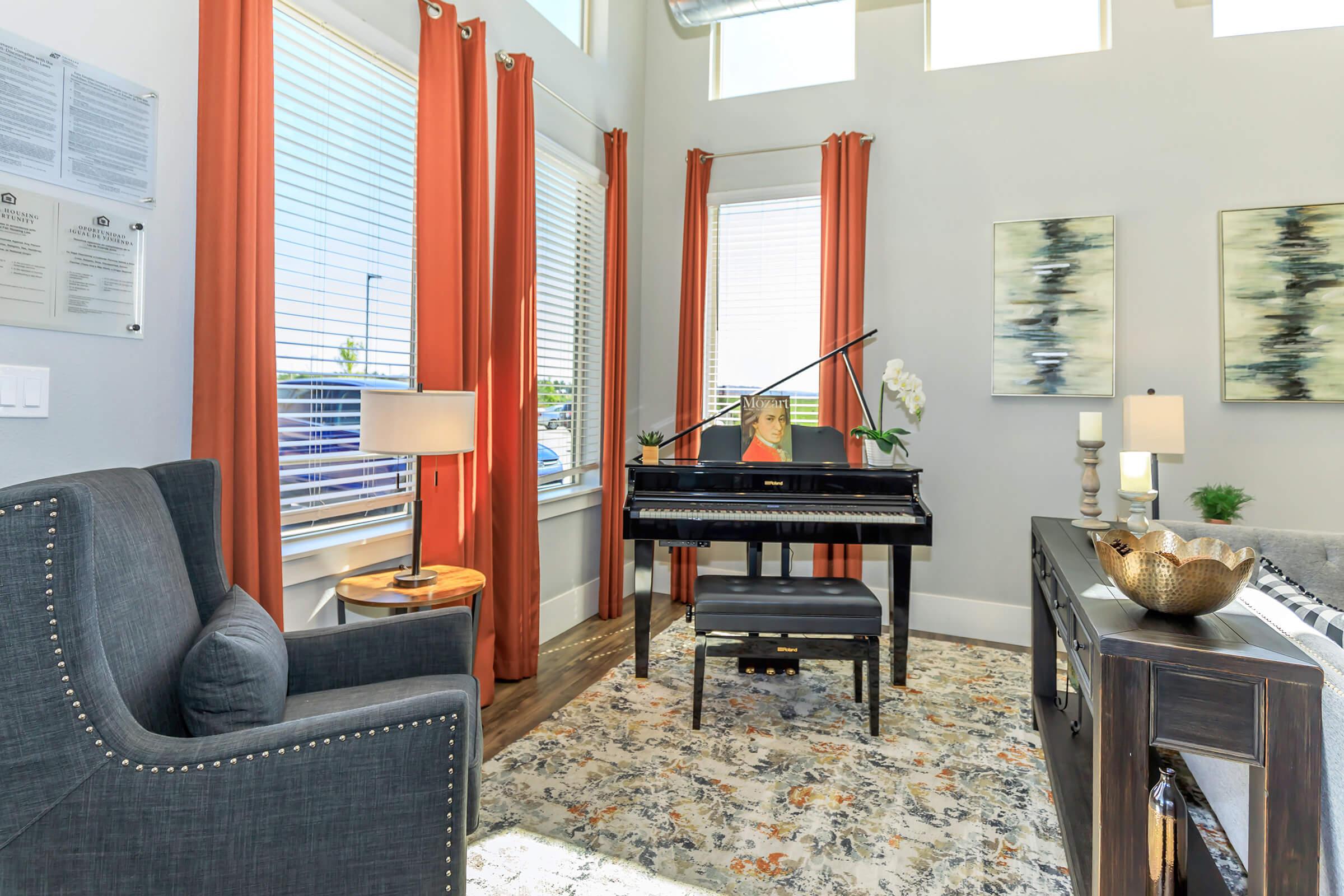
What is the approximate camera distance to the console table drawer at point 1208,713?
1.17 meters

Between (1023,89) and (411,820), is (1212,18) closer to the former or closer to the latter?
(1023,89)

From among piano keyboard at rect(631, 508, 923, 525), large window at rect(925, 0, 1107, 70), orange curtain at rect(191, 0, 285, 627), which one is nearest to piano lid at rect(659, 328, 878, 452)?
piano keyboard at rect(631, 508, 923, 525)

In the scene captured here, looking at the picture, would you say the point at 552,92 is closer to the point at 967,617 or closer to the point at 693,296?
the point at 693,296

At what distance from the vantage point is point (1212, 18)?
3.24 m

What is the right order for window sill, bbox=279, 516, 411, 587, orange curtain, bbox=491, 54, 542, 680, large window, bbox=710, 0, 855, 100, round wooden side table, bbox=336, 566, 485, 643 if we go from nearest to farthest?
round wooden side table, bbox=336, 566, 485, 643 → window sill, bbox=279, 516, 411, 587 → orange curtain, bbox=491, 54, 542, 680 → large window, bbox=710, 0, 855, 100

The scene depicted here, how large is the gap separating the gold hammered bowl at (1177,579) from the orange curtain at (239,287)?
2059mm

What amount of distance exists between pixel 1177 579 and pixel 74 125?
251cm

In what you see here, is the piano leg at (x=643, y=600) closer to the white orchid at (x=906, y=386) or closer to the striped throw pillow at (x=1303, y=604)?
the white orchid at (x=906, y=386)

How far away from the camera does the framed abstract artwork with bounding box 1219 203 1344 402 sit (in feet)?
10.1

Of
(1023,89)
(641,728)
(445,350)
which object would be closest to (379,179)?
(445,350)

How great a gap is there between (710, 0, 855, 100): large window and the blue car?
284cm

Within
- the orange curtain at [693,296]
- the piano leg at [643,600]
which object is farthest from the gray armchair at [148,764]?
the orange curtain at [693,296]

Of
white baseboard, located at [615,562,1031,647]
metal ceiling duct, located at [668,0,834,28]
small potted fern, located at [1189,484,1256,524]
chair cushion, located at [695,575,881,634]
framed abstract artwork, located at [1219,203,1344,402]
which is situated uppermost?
metal ceiling duct, located at [668,0,834,28]

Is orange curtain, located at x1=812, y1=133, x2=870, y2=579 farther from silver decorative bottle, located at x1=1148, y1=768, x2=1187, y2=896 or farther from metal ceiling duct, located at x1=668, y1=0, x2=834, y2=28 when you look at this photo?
silver decorative bottle, located at x1=1148, y1=768, x2=1187, y2=896
